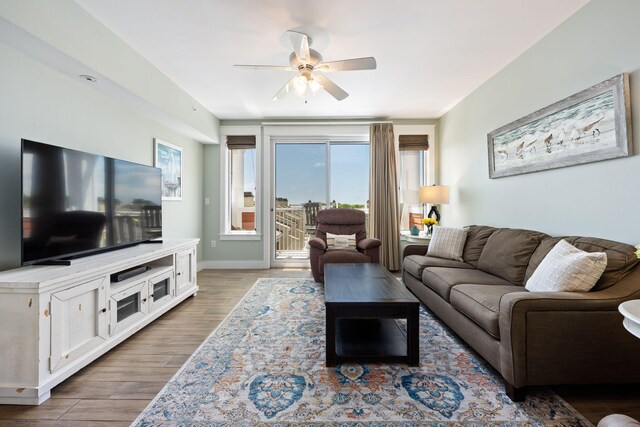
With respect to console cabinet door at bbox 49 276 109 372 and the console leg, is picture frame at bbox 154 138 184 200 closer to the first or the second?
console cabinet door at bbox 49 276 109 372

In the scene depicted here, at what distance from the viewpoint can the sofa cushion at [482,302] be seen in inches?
65.1

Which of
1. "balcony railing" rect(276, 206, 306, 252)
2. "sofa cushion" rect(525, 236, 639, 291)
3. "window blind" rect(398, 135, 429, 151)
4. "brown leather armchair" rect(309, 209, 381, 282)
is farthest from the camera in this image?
"balcony railing" rect(276, 206, 306, 252)

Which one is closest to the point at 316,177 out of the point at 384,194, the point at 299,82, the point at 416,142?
the point at 384,194

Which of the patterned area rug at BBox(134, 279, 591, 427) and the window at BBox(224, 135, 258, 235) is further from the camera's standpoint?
the window at BBox(224, 135, 258, 235)

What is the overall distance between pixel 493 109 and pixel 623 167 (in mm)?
1627

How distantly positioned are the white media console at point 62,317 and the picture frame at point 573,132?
355 cm

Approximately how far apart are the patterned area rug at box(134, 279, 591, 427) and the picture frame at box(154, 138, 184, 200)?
7.53 ft

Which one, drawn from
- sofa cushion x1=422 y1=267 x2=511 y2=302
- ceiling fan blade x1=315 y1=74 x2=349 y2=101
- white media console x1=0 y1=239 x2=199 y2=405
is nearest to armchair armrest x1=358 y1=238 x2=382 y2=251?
sofa cushion x1=422 y1=267 x2=511 y2=302

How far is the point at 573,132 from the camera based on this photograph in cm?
212

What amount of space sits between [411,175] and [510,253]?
8.59ft

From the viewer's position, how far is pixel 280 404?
4.90 feet

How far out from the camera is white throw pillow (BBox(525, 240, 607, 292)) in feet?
5.19

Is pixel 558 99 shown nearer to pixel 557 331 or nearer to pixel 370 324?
pixel 557 331

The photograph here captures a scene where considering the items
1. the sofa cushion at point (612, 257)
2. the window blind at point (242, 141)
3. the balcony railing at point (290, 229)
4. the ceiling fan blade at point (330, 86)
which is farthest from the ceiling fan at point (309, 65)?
the balcony railing at point (290, 229)
